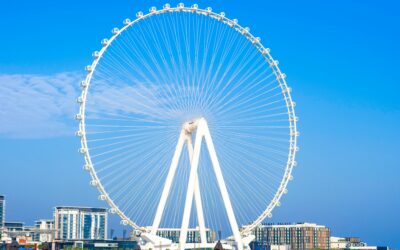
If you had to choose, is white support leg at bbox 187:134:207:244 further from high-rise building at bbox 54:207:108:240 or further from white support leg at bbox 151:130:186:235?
high-rise building at bbox 54:207:108:240

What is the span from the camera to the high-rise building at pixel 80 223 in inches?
6344

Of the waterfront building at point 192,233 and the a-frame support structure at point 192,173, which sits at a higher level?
the a-frame support structure at point 192,173

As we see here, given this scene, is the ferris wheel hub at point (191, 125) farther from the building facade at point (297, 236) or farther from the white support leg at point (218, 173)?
the building facade at point (297, 236)

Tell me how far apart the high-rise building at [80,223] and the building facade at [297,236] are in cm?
3631

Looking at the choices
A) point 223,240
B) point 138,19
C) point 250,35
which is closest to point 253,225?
point 223,240

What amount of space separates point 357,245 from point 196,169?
402 ft

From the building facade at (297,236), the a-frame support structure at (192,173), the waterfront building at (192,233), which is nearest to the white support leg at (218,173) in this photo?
the a-frame support structure at (192,173)

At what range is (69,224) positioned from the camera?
162 metres

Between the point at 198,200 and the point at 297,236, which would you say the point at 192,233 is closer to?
the point at 198,200

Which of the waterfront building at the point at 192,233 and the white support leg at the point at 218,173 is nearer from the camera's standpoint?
the white support leg at the point at 218,173

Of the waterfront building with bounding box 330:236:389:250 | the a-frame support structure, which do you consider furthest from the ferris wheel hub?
the waterfront building with bounding box 330:236:389:250

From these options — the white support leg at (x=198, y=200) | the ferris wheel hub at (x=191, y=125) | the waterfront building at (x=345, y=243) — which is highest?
the ferris wheel hub at (x=191, y=125)

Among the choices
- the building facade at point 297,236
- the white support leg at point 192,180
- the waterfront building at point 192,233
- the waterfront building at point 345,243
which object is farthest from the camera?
the waterfront building at point 345,243

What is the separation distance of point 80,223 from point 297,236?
46705 mm
